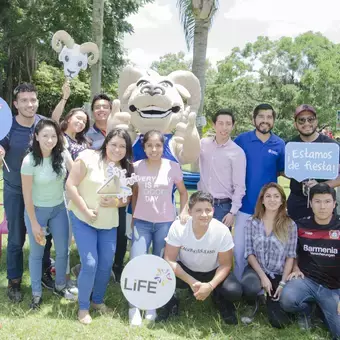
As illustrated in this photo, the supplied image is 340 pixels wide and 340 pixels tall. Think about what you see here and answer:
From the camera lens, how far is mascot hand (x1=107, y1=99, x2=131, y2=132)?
4.18 metres

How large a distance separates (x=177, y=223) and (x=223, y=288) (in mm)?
676

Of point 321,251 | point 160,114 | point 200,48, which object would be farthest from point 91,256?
point 200,48

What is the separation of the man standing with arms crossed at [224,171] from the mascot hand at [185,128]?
0.23 meters

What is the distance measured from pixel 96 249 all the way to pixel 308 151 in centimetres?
212

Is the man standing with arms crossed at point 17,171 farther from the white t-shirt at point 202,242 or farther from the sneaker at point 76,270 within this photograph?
the white t-shirt at point 202,242

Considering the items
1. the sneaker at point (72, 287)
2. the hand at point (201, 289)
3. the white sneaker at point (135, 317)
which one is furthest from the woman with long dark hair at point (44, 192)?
the hand at point (201, 289)

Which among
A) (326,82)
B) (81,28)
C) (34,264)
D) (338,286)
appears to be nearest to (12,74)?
(81,28)

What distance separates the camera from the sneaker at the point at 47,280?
13.7 ft

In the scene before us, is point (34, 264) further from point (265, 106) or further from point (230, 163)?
point (265, 106)

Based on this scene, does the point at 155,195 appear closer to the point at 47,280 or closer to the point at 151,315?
the point at 151,315

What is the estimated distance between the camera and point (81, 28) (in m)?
15.3

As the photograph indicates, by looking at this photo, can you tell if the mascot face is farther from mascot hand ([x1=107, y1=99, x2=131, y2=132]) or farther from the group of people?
the group of people

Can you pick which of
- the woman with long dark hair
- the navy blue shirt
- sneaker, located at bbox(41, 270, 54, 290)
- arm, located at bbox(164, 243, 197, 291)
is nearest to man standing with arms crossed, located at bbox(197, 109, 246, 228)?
arm, located at bbox(164, 243, 197, 291)

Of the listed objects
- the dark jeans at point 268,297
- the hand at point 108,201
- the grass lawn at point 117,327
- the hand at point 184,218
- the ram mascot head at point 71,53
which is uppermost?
the ram mascot head at point 71,53
